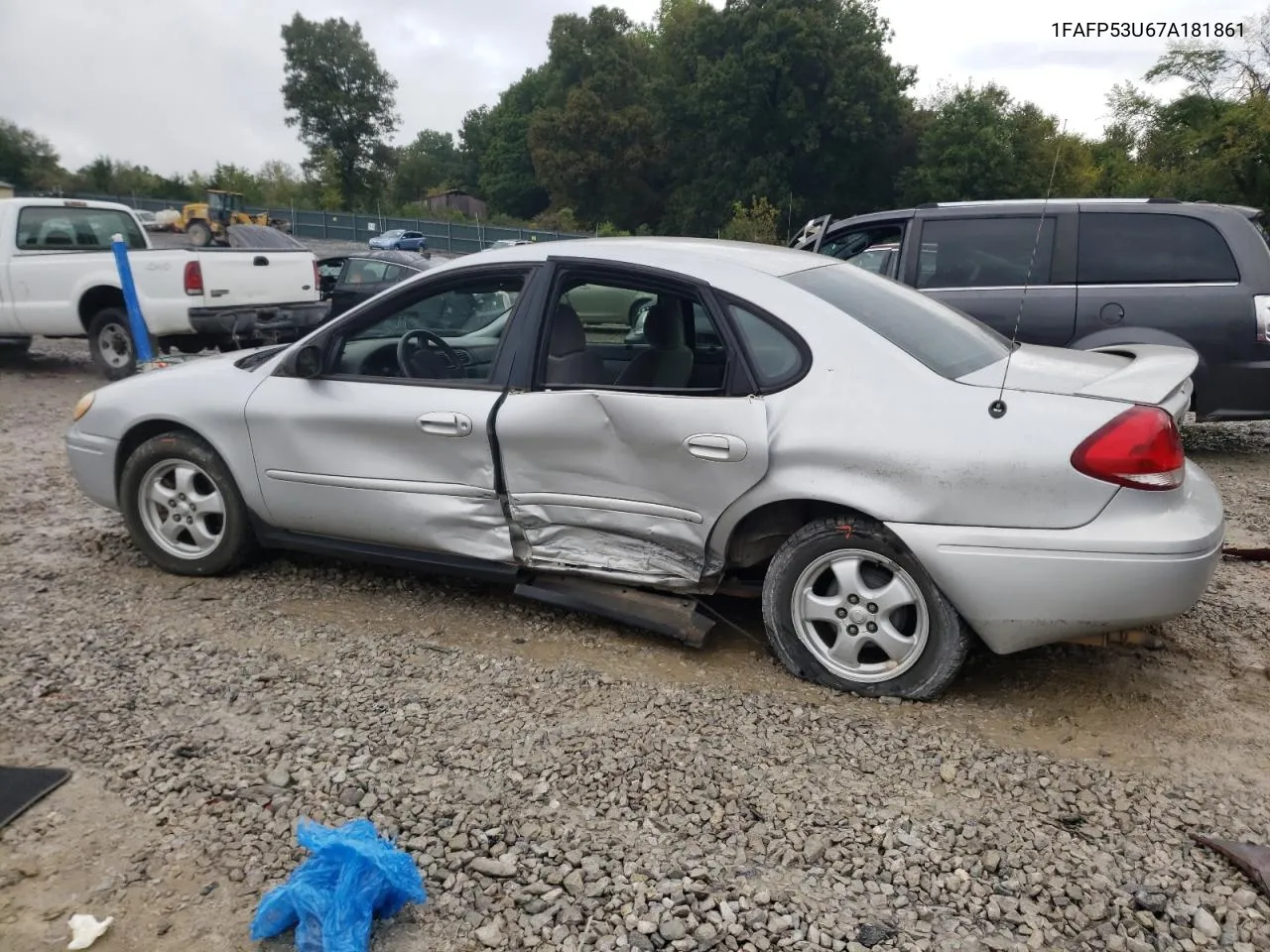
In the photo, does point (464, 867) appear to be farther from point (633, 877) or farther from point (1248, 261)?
point (1248, 261)

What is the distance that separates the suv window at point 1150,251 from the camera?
22.1 feet

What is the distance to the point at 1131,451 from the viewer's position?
9.87ft

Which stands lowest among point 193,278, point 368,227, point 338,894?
point 338,894

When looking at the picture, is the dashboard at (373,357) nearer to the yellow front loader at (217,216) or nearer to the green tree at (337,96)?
the yellow front loader at (217,216)

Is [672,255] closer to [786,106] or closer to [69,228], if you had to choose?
[69,228]

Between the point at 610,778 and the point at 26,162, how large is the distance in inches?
2789

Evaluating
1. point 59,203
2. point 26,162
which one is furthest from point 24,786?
point 26,162

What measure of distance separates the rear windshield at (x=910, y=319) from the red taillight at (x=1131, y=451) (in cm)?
50

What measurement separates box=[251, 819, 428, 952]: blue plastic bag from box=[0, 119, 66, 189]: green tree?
65551 mm

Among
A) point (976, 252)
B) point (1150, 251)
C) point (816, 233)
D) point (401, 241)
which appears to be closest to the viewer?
point (1150, 251)

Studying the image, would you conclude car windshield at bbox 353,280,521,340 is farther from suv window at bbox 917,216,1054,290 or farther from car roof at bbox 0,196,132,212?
car roof at bbox 0,196,132,212

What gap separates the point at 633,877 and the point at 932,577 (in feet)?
4.46

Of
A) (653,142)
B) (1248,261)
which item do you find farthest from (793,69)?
(1248,261)

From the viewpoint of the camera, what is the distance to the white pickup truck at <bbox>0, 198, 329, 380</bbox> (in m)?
9.83
